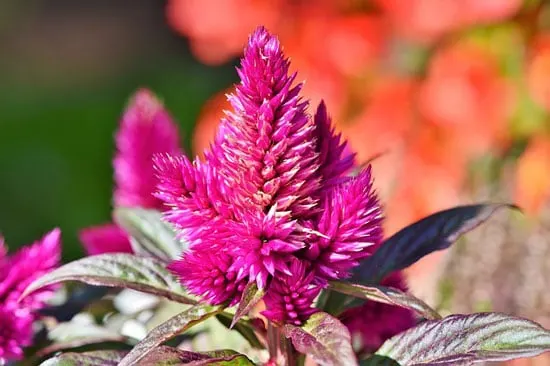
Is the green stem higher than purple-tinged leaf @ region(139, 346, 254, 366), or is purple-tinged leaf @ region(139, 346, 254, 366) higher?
the green stem

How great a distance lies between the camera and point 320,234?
92 centimetres

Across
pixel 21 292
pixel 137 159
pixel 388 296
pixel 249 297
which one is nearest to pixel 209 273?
pixel 249 297

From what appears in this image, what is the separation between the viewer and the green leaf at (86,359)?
100 cm

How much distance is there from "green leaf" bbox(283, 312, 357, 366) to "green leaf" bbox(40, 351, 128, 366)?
21 centimetres

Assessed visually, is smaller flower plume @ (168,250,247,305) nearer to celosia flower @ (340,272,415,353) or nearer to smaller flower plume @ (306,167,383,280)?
smaller flower plume @ (306,167,383,280)

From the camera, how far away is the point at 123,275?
3.39 feet

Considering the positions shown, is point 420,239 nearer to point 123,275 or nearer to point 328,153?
point 328,153

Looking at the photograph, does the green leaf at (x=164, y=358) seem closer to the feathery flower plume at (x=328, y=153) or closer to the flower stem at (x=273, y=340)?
the flower stem at (x=273, y=340)

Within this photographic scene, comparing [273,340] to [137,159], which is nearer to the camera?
[273,340]

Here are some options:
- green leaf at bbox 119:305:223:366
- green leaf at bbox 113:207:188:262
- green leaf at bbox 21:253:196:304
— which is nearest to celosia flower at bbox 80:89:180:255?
green leaf at bbox 113:207:188:262

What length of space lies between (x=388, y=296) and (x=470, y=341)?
0.29ft

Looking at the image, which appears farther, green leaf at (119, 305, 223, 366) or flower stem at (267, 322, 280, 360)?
flower stem at (267, 322, 280, 360)

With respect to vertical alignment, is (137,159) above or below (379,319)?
above

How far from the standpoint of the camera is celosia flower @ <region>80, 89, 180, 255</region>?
1.44 meters
